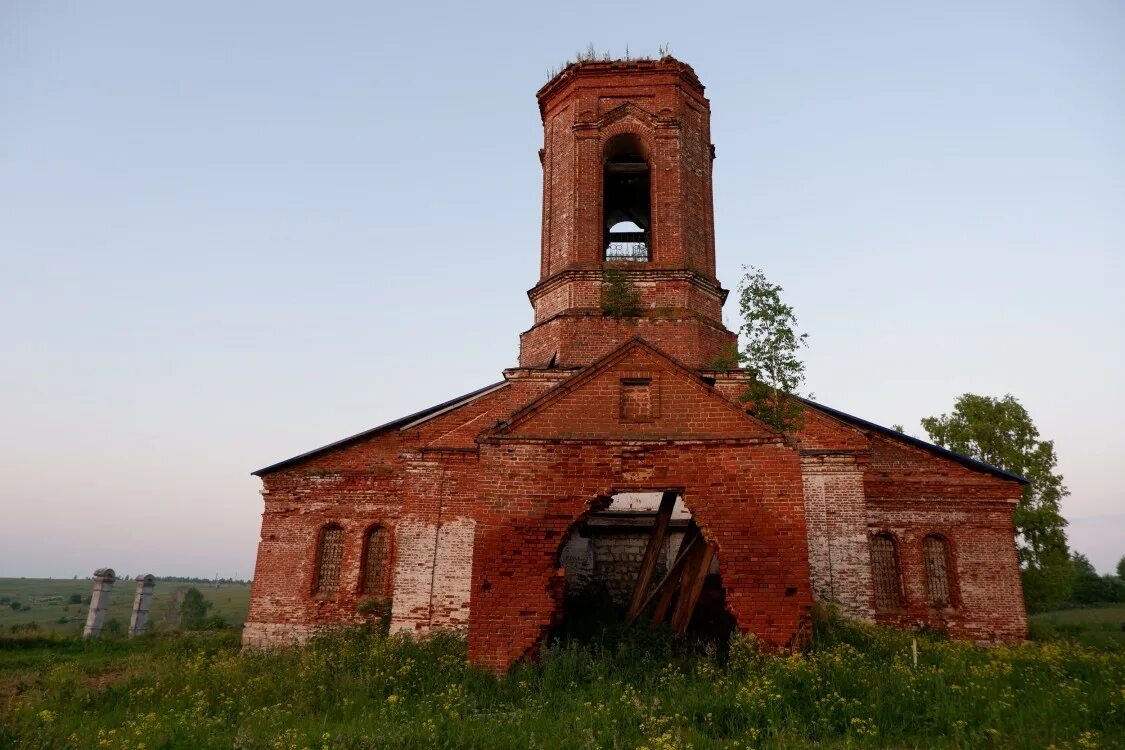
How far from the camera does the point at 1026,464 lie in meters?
24.0

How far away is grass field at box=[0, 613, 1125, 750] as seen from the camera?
591cm

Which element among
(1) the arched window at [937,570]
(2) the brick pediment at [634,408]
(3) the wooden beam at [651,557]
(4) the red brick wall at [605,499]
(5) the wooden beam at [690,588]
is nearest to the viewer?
(4) the red brick wall at [605,499]

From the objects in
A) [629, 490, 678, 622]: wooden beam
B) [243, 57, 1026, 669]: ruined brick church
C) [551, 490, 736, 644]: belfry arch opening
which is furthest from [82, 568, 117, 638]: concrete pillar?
[629, 490, 678, 622]: wooden beam

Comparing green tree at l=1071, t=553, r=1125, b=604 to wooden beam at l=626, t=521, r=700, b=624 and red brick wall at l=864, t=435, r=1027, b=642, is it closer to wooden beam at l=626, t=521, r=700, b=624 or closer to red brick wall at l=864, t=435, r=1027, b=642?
red brick wall at l=864, t=435, r=1027, b=642

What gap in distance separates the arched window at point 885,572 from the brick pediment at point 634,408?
262 inches

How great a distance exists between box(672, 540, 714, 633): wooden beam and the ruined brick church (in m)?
0.03

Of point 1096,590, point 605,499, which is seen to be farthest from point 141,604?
point 1096,590

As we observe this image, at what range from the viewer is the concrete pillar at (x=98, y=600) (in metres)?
18.7

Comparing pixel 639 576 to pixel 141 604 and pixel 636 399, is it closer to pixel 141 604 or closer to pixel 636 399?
pixel 636 399

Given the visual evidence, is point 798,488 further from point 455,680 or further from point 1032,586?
point 1032,586

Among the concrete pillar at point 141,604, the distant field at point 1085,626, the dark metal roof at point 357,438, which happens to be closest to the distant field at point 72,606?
the concrete pillar at point 141,604

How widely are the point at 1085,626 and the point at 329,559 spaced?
27585 mm

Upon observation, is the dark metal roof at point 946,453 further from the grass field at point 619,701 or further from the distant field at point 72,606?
the distant field at point 72,606

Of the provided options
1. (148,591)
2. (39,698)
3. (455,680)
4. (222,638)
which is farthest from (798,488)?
(148,591)
